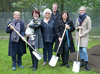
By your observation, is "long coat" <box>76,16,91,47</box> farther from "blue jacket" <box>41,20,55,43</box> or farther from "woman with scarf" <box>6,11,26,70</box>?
"woman with scarf" <box>6,11,26,70</box>

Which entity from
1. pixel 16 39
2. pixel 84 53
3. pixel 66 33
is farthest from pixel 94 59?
pixel 16 39

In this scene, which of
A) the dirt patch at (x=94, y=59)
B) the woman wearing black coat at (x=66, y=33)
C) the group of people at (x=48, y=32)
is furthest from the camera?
the dirt patch at (x=94, y=59)

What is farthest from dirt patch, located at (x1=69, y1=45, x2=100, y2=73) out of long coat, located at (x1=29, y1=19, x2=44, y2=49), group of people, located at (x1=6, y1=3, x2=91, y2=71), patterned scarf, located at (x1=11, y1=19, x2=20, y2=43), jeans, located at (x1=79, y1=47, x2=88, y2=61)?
patterned scarf, located at (x1=11, y1=19, x2=20, y2=43)

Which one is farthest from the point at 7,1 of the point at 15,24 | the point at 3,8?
the point at 15,24

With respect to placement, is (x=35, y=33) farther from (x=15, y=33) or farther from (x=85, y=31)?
(x=85, y=31)

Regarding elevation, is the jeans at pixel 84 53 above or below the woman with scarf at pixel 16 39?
below

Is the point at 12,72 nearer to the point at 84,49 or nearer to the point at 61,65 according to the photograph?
the point at 61,65

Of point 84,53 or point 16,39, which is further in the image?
point 84,53

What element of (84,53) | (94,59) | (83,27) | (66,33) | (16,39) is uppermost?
(83,27)

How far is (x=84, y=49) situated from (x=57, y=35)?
0.99m

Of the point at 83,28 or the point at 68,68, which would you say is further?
the point at 68,68

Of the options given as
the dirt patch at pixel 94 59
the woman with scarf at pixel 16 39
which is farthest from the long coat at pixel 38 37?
the dirt patch at pixel 94 59

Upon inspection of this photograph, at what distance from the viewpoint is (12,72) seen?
4496mm

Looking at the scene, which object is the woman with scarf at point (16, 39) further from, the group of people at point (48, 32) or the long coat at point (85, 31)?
the long coat at point (85, 31)
